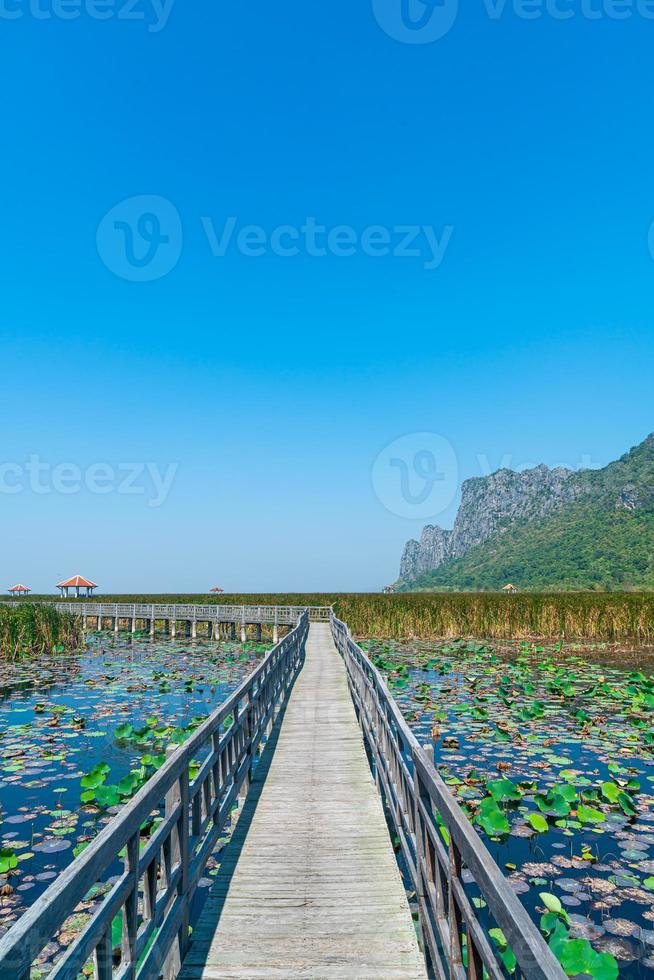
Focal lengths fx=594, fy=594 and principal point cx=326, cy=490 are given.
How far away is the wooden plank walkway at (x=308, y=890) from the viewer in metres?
3.97

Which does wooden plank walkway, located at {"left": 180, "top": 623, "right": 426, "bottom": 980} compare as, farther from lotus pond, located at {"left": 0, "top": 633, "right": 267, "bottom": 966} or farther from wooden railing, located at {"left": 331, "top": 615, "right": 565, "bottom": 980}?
lotus pond, located at {"left": 0, "top": 633, "right": 267, "bottom": 966}

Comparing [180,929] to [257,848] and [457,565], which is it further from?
[457,565]

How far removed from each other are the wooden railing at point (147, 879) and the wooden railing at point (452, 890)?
1.64 metres

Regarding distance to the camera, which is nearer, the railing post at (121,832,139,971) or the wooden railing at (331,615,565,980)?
the wooden railing at (331,615,565,980)

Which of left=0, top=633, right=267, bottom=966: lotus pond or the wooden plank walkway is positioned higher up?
the wooden plank walkway

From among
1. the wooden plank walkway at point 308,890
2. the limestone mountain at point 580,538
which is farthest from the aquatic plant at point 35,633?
the limestone mountain at point 580,538

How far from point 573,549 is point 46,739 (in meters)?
114

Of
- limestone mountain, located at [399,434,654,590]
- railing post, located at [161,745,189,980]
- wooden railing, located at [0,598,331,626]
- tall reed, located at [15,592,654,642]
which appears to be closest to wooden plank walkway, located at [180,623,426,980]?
railing post, located at [161,745,189,980]

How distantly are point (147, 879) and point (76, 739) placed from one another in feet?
33.3

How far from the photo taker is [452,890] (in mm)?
3346

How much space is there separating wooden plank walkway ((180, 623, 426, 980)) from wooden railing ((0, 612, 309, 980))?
328mm

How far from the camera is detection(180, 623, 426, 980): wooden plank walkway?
156 inches

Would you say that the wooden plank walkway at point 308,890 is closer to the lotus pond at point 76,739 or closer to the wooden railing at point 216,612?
the lotus pond at point 76,739

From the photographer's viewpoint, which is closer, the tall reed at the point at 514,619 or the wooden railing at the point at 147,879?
the wooden railing at the point at 147,879
